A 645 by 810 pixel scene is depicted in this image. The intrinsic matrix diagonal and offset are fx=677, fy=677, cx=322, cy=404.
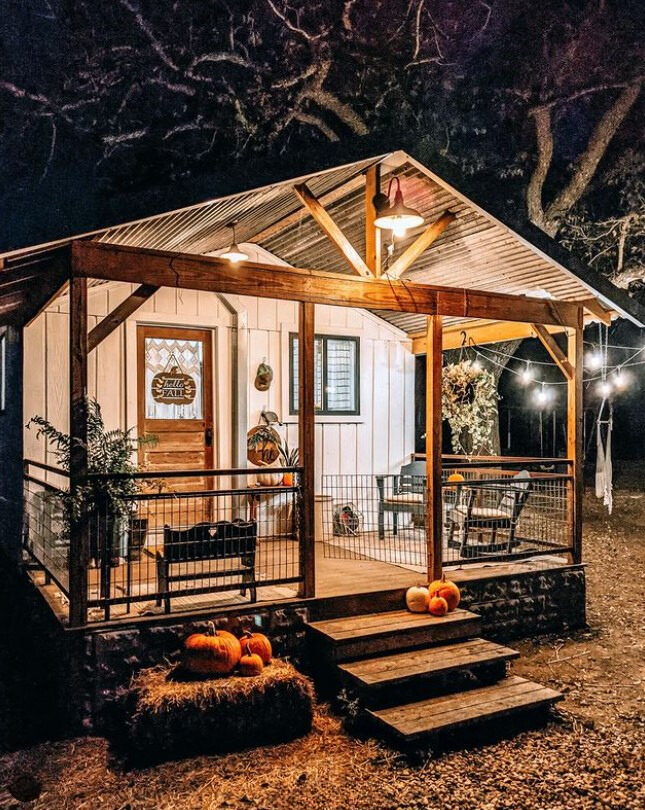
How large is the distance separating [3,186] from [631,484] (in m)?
19.3

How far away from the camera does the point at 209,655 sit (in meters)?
4.73

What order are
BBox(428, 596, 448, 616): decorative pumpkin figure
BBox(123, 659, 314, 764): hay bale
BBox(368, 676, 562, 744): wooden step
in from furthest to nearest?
1. BBox(428, 596, 448, 616): decorative pumpkin figure
2. BBox(368, 676, 562, 744): wooden step
3. BBox(123, 659, 314, 764): hay bale

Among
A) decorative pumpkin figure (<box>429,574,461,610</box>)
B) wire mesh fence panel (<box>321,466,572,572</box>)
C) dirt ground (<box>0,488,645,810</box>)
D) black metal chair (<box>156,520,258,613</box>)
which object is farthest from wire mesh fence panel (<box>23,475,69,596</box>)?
decorative pumpkin figure (<box>429,574,461,610</box>)

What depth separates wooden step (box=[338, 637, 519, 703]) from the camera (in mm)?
4965

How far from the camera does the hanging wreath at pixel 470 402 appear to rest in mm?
9891

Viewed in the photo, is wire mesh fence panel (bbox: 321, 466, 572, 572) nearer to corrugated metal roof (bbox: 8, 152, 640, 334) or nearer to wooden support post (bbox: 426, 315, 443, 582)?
wooden support post (bbox: 426, 315, 443, 582)

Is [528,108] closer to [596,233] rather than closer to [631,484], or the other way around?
[596,233]

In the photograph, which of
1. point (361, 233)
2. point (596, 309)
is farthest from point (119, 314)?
point (596, 309)

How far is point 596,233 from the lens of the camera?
1512 centimetres

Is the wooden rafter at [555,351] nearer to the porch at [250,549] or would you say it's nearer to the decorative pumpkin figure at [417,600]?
the porch at [250,549]

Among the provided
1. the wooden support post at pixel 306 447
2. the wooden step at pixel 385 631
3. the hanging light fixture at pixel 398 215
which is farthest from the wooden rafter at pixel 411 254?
the wooden step at pixel 385 631

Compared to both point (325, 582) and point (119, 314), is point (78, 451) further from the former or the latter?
point (325, 582)

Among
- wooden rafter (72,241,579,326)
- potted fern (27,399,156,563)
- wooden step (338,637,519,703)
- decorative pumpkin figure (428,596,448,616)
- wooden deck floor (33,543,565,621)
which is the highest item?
wooden rafter (72,241,579,326)

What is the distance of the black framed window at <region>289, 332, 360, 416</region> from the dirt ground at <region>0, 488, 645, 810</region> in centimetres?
503
